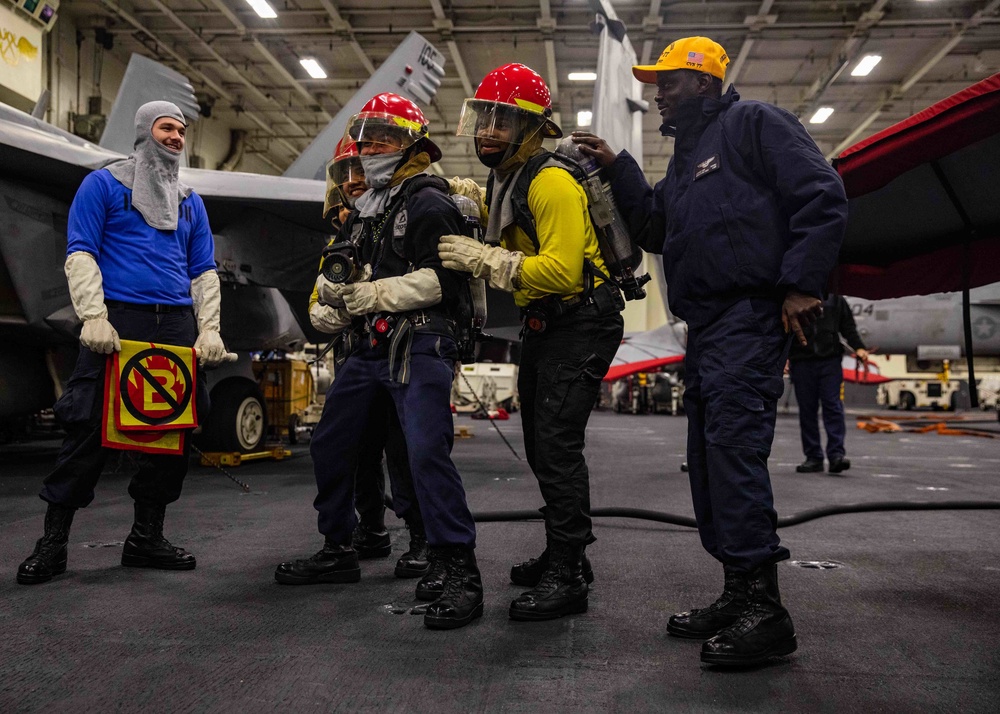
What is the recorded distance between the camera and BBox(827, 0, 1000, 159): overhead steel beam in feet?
42.8

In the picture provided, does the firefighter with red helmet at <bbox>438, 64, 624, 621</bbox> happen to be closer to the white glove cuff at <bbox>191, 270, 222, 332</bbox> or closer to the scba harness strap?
the scba harness strap

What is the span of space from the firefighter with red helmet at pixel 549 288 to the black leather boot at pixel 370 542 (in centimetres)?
96

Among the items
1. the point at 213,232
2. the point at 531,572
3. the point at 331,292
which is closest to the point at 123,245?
the point at 331,292

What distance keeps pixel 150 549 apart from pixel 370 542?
0.87 m

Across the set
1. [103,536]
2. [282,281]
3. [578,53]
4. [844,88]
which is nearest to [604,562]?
[103,536]

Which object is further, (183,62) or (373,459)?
(183,62)

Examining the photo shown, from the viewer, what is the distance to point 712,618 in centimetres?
214

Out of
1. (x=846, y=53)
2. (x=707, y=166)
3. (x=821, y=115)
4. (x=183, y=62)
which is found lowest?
(x=707, y=166)

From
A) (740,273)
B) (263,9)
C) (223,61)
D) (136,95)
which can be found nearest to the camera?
(740,273)

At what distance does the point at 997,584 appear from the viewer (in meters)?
2.75

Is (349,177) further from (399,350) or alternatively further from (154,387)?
(154,387)

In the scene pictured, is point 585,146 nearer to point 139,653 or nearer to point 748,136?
point 748,136

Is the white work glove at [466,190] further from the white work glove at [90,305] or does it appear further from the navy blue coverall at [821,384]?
the navy blue coverall at [821,384]

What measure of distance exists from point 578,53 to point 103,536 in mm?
14297
